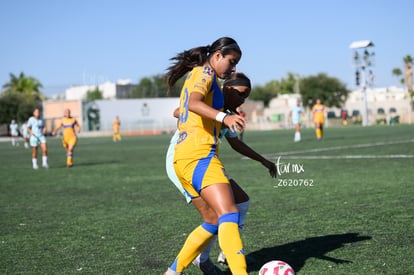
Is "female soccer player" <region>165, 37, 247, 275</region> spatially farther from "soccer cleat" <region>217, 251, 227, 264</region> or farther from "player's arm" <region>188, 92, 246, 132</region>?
"soccer cleat" <region>217, 251, 227, 264</region>

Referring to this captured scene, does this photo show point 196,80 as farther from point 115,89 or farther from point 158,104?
point 115,89

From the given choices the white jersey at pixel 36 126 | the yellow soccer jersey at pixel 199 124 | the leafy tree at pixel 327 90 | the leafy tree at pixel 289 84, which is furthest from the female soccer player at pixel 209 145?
the leafy tree at pixel 289 84

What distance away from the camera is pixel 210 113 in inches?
165

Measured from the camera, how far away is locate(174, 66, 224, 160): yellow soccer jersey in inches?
174

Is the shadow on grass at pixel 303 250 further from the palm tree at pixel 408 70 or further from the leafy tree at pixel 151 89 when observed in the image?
the palm tree at pixel 408 70

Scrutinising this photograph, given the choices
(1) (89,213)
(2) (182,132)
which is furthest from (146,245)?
(1) (89,213)

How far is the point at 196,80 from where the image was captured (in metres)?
4.39

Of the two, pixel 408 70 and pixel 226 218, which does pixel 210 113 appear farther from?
pixel 408 70

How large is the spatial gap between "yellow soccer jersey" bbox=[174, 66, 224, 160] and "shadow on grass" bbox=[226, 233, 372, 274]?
57.6 inches

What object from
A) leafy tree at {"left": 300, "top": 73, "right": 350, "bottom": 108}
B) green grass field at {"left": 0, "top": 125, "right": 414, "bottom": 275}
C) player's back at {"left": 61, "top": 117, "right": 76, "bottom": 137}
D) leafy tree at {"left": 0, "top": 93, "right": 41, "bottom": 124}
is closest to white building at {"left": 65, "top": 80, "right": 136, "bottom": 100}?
leafy tree at {"left": 0, "top": 93, "right": 41, "bottom": 124}

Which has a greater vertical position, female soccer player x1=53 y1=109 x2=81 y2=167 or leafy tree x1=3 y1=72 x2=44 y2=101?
leafy tree x1=3 y1=72 x2=44 y2=101

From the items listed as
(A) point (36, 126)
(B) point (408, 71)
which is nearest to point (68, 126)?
(A) point (36, 126)

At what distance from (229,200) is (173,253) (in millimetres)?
1981

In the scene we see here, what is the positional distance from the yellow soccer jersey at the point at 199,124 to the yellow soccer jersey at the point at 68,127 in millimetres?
16635
